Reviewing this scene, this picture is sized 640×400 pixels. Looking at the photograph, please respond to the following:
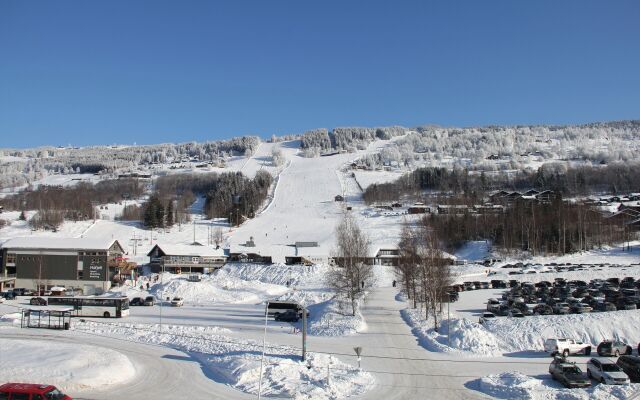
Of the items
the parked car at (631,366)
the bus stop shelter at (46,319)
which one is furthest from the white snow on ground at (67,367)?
the parked car at (631,366)

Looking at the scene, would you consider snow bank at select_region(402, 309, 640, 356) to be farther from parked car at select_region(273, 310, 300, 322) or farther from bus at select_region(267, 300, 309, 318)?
bus at select_region(267, 300, 309, 318)

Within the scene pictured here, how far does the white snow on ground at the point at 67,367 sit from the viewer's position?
20.1m

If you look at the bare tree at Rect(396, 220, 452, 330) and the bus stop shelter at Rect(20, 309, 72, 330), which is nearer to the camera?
the bus stop shelter at Rect(20, 309, 72, 330)

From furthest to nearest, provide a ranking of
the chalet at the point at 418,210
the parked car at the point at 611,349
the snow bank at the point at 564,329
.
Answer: the chalet at the point at 418,210 → the snow bank at the point at 564,329 → the parked car at the point at 611,349

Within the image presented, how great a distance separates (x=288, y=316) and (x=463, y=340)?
1390 centimetres

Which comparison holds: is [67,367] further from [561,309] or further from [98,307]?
[561,309]

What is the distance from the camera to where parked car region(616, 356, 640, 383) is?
20.7 meters

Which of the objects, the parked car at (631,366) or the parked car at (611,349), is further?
the parked car at (611,349)

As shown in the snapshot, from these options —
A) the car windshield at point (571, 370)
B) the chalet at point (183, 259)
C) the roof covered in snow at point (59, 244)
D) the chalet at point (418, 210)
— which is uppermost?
the chalet at point (418, 210)

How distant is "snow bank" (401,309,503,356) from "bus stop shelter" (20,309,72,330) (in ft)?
71.2

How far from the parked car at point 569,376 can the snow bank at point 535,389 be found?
263 mm

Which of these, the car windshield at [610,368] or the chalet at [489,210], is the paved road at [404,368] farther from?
the chalet at [489,210]

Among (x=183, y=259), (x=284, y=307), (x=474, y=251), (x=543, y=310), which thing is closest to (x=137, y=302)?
(x=284, y=307)

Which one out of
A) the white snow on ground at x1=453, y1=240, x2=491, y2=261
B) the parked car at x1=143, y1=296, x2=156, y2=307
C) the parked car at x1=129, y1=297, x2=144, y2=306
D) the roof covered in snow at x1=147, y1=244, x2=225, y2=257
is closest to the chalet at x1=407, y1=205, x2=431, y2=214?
the white snow on ground at x1=453, y1=240, x2=491, y2=261
